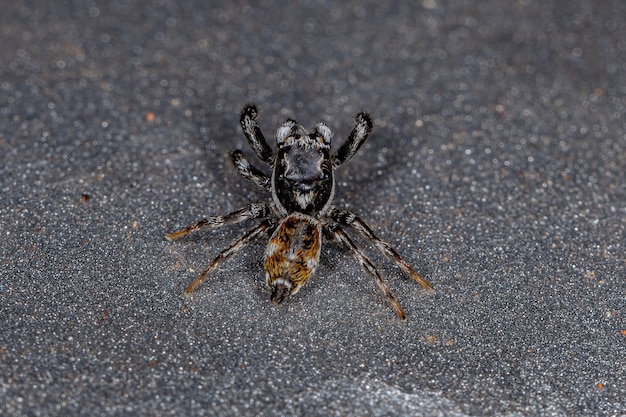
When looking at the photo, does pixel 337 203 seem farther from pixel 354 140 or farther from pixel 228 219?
pixel 228 219

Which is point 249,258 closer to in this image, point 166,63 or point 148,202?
point 148,202

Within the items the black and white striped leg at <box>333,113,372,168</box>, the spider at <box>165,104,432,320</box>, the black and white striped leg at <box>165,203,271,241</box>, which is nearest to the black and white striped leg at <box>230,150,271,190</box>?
the spider at <box>165,104,432,320</box>

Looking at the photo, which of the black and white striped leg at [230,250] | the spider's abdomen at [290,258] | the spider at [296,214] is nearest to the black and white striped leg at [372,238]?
the spider at [296,214]

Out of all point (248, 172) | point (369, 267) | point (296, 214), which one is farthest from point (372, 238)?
point (248, 172)

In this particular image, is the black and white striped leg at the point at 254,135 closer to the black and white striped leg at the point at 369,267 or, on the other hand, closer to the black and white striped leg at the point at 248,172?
the black and white striped leg at the point at 248,172

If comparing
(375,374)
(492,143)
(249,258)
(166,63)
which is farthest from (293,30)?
(375,374)

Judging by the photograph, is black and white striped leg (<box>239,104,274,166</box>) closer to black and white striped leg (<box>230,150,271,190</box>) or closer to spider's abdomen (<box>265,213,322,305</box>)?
black and white striped leg (<box>230,150,271,190</box>)
